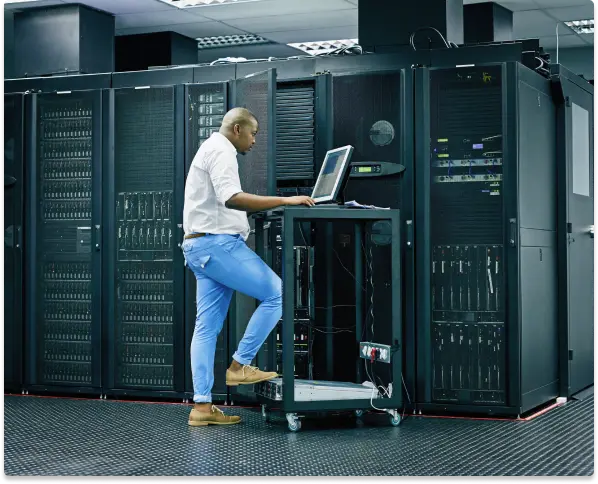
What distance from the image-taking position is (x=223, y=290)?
4492mm

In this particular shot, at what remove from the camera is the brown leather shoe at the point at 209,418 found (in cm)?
441

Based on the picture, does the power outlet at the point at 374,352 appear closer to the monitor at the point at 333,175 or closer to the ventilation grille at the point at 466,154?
the ventilation grille at the point at 466,154

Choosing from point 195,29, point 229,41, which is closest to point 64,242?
point 195,29

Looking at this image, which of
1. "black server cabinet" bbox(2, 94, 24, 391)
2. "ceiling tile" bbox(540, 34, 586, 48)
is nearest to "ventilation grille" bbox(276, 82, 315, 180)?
"black server cabinet" bbox(2, 94, 24, 391)

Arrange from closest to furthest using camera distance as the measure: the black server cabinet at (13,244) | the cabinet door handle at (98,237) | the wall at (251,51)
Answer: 1. the cabinet door handle at (98,237)
2. the black server cabinet at (13,244)
3. the wall at (251,51)

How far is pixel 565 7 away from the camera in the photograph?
7.83m

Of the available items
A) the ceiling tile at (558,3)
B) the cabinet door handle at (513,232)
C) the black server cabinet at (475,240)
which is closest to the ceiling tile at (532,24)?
the ceiling tile at (558,3)

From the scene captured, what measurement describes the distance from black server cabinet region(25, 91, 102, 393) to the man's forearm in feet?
5.00

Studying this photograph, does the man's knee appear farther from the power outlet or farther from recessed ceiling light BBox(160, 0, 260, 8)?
recessed ceiling light BBox(160, 0, 260, 8)

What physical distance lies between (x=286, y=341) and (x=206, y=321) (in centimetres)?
49

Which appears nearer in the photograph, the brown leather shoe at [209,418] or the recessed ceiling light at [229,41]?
the brown leather shoe at [209,418]

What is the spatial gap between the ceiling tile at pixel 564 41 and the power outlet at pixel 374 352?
5.63 m

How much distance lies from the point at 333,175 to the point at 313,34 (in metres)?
4.62
